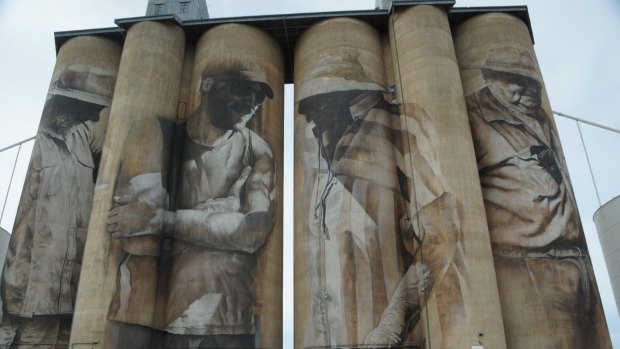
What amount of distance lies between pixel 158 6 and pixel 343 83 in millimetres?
14373

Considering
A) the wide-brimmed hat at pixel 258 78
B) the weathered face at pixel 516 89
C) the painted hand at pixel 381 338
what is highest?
the wide-brimmed hat at pixel 258 78

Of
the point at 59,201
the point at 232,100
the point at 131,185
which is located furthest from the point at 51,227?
the point at 232,100

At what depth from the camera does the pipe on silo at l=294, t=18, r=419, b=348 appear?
19.3m

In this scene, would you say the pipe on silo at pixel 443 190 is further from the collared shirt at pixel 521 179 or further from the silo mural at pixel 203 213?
the silo mural at pixel 203 213

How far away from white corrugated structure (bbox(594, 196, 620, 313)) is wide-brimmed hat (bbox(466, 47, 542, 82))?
7.76 metres

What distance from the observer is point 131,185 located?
21375 millimetres

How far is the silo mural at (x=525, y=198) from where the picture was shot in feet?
63.3

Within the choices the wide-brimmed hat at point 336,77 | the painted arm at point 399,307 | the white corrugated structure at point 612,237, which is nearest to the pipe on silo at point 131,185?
the wide-brimmed hat at point 336,77

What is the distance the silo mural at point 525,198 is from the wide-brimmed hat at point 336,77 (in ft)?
17.0

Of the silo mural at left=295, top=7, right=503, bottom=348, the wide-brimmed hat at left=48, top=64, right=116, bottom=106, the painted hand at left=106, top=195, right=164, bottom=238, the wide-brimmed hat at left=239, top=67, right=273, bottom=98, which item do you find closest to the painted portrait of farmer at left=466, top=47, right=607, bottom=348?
the silo mural at left=295, top=7, right=503, bottom=348

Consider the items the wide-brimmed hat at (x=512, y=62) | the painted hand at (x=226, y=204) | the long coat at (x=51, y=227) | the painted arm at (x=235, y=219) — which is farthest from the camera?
the wide-brimmed hat at (x=512, y=62)

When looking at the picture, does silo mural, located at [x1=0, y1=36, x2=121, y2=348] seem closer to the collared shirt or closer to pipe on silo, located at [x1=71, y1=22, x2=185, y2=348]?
pipe on silo, located at [x1=71, y1=22, x2=185, y2=348]

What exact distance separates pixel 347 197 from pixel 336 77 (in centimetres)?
625

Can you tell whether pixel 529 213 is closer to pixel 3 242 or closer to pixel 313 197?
pixel 313 197
